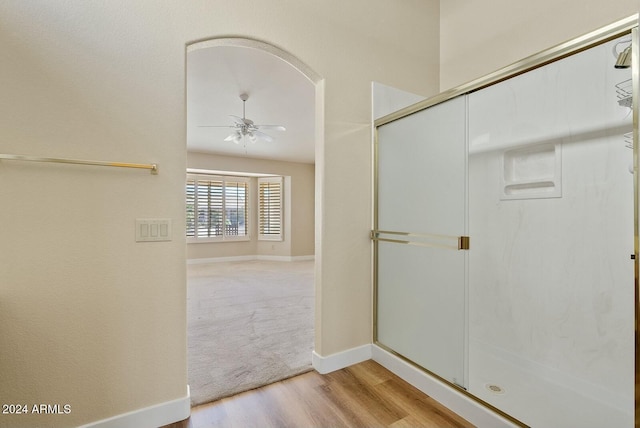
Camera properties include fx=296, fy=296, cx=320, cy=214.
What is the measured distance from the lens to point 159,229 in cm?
154

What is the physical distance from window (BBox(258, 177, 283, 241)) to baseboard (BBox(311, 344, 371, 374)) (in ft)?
18.9

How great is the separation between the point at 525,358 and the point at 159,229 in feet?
7.55

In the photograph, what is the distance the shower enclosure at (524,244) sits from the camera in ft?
5.43

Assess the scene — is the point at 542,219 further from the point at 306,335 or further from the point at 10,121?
A: the point at 10,121

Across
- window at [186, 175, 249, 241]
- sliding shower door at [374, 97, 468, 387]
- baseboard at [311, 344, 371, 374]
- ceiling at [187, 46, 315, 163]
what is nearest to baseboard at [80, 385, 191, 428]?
baseboard at [311, 344, 371, 374]

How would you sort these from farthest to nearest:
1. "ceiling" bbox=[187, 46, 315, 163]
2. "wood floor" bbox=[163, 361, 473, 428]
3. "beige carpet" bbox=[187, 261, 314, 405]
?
"ceiling" bbox=[187, 46, 315, 163], "beige carpet" bbox=[187, 261, 314, 405], "wood floor" bbox=[163, 361, 473, 428]

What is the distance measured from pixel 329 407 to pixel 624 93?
95.1 inches

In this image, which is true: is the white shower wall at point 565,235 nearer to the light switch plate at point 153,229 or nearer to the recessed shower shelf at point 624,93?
the recessed shower shelf at point 624,93

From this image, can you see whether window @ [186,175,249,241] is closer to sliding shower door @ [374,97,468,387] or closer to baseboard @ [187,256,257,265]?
baseboard @ [187,256,257,265]

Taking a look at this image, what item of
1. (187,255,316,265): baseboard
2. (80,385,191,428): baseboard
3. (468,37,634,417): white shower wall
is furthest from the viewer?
(187,255,316,265): baseboard

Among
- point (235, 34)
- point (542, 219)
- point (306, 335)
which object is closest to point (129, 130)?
point (235, 34)

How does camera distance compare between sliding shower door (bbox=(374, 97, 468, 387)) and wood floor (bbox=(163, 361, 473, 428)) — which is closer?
wood floor (bbox=(163, 361, 473, 428))

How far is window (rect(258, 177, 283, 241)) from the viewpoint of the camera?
25.7 ft

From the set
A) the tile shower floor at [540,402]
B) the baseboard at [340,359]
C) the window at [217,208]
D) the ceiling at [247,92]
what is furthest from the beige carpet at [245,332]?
the ceiling at [247,92]
